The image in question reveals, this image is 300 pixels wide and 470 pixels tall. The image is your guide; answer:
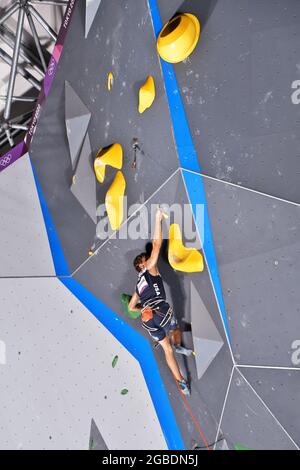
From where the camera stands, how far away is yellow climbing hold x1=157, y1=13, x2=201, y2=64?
124 inches

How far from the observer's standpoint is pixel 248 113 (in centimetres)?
307

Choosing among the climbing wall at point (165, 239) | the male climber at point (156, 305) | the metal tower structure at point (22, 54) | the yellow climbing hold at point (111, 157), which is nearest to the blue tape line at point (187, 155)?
the climbing wall at point (165, 239)

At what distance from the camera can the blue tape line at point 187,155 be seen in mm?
3303

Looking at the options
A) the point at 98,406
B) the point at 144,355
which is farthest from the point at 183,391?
the point at 98,406

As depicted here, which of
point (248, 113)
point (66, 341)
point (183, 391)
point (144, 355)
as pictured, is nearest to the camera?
point (248, 113)

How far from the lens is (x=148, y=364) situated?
405 centimetres

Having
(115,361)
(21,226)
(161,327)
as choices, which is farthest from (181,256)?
(21,226)

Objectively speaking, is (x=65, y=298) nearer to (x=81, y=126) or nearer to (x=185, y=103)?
(x=81, y=126)

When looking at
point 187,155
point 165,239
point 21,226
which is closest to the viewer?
point 187,155

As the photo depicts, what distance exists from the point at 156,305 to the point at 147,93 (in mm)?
1304

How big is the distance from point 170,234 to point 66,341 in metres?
1.47

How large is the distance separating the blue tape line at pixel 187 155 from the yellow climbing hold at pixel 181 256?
0.25 ft

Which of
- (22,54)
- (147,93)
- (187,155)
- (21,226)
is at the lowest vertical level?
(21,226)

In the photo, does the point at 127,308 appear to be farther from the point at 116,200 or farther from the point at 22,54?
the point at 22,54
